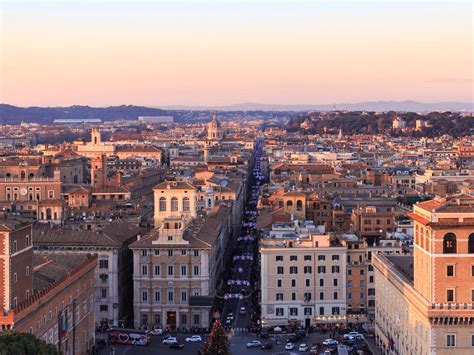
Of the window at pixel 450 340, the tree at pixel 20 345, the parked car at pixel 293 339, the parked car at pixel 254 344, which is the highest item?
the tree at pixel 20 345

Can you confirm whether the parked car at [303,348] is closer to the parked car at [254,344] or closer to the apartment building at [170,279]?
the parked car at [254,344]

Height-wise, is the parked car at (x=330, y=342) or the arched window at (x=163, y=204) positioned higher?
the arched window at (x=163, y=204)

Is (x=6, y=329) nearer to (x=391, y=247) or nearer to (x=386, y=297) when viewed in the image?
(x=386, y=297)

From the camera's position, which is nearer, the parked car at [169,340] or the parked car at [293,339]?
the parked car at [169,340]

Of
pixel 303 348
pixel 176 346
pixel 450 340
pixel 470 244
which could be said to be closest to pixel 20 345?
pixel 450 340

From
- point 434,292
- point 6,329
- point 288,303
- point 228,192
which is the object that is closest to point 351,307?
point 288,303

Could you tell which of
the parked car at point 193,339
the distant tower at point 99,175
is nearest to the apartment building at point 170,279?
the parked car at point 193,339

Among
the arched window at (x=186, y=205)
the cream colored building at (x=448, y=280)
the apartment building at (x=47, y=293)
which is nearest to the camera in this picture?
the apartment building at (x=47, y=293)
